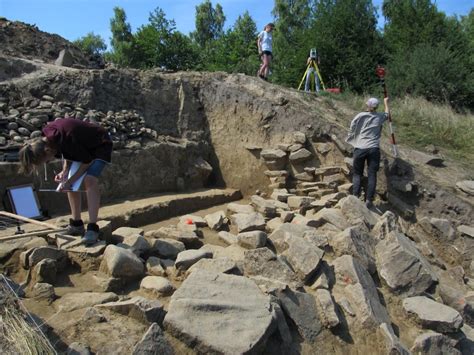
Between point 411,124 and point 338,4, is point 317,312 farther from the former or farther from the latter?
point 338,4

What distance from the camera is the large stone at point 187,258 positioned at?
3830 mm

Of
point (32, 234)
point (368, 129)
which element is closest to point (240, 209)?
point (368, 129)

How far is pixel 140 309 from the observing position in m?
2.91

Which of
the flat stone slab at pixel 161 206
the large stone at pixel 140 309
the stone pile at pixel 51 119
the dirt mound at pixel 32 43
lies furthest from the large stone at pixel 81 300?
the dirt mound at pixel 32 43

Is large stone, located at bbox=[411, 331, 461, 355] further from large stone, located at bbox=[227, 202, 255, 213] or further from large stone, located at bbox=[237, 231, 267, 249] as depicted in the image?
large stone, located at bbox=[227, 202, 255, 213]

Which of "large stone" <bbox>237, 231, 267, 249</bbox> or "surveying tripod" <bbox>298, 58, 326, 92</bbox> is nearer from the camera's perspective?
"large stone" <bbox>237, 231, 267, 249</bbox>

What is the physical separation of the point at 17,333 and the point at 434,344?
323 cm

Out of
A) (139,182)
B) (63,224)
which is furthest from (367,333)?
(139,182)

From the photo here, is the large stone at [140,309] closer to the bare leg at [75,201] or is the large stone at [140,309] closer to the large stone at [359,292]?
the bare leg at [75,201]

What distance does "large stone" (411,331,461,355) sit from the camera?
363 centimetres

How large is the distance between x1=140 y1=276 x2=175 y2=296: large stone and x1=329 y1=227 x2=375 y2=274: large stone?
6.77 feet

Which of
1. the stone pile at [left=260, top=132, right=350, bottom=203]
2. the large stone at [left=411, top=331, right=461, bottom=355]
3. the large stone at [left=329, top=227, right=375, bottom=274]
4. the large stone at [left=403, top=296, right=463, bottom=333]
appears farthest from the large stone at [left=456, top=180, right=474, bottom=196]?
the large stone at [left=411, top=331, right=461, bottom=355]

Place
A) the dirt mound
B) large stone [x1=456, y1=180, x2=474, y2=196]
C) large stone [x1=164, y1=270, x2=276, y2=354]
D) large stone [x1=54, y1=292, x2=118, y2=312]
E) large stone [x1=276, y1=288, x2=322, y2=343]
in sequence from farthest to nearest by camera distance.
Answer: the dirt mound
large stone [x1=456, y1=180, x2=474, y2=196]
large stone [x1=276, y1=288, x2=322, y2=343]
large stone [x1=54, y1=292, x2=118, y2=312]
large stone [x1=164, y1=270, x2=276, y2=354]

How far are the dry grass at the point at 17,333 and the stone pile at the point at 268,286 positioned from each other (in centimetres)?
36
